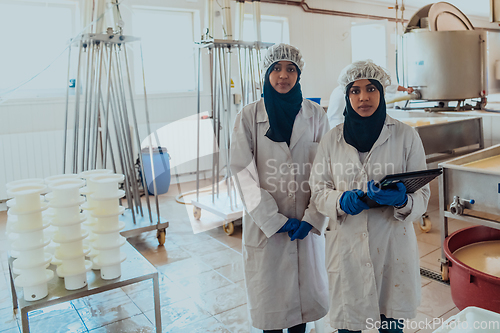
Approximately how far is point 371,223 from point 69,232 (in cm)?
113

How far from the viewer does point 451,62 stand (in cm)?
386

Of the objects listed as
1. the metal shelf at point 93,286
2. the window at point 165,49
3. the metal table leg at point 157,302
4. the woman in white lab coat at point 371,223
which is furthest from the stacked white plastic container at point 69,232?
the window at point 165,49

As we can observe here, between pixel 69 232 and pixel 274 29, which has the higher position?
pixel 274 29

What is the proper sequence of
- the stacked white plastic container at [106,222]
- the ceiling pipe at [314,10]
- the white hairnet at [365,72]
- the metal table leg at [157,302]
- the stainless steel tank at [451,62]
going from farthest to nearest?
the ceiling pipe at [314,10] → the stainless steel tank at [451,62] → the metal table leg at [157,302] → the stacked white plastic container at [106,222] → the white hairnet at [365,72]

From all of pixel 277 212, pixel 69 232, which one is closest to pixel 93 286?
pixel 69 232

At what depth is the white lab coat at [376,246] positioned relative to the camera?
55.5 inches

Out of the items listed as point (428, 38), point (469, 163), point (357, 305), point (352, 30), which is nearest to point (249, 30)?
point (352, 30)

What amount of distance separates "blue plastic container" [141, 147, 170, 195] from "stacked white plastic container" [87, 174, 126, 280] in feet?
10.1

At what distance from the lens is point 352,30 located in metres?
6.89

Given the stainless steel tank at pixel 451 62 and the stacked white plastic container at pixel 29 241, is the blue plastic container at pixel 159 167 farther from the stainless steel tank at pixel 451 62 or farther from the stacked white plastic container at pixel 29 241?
the stacked white plastic container at pixel 29 241

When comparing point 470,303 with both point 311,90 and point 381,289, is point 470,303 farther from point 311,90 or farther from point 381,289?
point 311,90

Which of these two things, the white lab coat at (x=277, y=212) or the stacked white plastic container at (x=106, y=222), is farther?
the stacked white plastic container at (x=106, y=222)

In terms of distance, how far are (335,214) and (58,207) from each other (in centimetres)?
103

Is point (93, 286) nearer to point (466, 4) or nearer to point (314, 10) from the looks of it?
point (314, 10)
